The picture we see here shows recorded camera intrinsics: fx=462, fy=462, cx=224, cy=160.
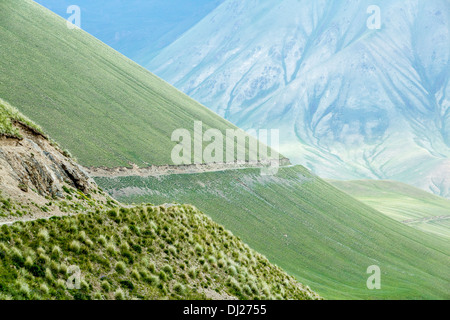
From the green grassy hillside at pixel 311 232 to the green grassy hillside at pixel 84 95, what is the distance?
467 inches

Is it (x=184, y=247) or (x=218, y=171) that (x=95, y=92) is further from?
(x=184, y=247)

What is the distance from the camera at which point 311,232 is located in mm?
109562

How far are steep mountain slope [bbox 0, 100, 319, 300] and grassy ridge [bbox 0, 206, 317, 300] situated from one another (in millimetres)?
61

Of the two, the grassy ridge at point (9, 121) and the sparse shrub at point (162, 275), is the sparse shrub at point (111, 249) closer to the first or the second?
the sparse shrub at point (162, 275)

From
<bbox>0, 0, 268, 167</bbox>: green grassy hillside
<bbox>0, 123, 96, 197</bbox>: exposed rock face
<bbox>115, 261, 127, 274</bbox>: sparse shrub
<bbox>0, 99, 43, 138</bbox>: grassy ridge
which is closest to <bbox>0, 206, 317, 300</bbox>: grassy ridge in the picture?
<bbox>115, 261, 127, 274</bbox>: sparse shrub

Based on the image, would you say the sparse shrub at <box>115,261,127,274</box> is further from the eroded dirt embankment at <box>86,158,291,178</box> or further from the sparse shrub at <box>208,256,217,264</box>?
the eroded dirt embankment at <box>86,158,291,178</box>

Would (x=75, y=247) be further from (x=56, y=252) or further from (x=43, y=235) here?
(x=43, y=235)

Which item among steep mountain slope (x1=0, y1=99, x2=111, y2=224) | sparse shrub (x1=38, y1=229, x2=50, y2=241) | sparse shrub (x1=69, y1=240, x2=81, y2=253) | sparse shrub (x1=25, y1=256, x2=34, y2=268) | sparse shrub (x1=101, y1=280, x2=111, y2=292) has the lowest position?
sparse shrub (x1=101, y1=280, x2=111, y2=292)

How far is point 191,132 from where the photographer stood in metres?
135

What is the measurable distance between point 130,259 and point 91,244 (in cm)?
284

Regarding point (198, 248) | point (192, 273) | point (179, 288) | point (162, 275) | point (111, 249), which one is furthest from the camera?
point (198, 248)

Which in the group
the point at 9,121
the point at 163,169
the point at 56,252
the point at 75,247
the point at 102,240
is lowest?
the point at 56,252

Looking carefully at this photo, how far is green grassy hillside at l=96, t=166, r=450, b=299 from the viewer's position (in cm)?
8606

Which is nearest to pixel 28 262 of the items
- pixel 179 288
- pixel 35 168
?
pixel 179 288
